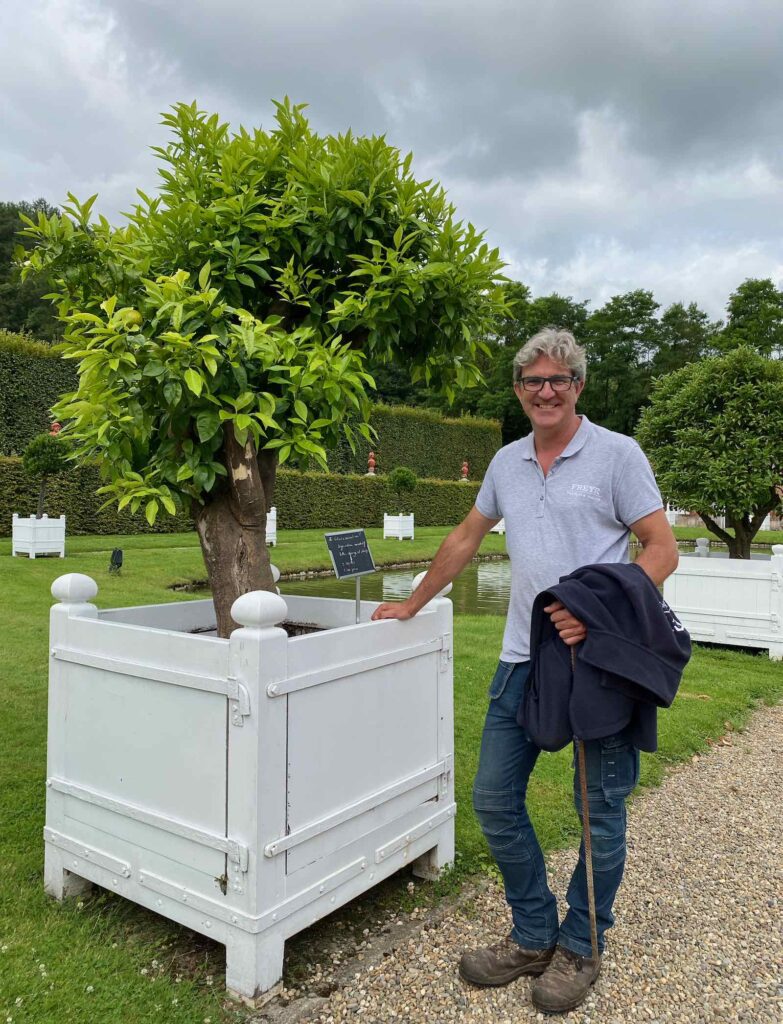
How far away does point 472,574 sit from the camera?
1458 centimetres

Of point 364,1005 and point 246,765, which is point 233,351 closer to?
point 246,765

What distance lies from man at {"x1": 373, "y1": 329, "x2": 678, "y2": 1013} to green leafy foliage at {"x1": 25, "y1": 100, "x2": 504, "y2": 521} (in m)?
0.69

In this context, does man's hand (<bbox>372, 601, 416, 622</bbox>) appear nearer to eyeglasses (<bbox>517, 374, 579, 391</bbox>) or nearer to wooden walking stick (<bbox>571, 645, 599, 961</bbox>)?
wooden walking stick (<bbox>571, 645, 599, 961</bbox>)

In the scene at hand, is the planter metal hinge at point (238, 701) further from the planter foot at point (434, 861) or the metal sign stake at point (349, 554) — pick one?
the planter foot at point (434, 861)

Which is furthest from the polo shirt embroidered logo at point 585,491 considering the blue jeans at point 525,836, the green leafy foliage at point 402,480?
the green leafy foliage at point 402,480

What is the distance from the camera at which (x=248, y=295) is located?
3.06 m

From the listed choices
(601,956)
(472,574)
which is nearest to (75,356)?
(601,956)

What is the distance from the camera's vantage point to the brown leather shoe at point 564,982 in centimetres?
211

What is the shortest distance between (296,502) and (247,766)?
1807cm

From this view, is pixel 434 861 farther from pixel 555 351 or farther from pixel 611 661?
pixel 555 351

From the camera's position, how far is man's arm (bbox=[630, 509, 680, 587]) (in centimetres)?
204

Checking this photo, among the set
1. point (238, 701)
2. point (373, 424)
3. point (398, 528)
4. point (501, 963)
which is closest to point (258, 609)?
point (238, 701)

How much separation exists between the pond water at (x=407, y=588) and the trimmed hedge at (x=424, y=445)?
11.4 metres

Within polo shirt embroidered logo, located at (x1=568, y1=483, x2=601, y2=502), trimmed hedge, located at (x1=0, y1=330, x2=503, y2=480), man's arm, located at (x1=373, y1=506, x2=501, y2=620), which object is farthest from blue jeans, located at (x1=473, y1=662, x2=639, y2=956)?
trimmed hedge, located at (x1=0, y1=330, x2=503, y2=480)
